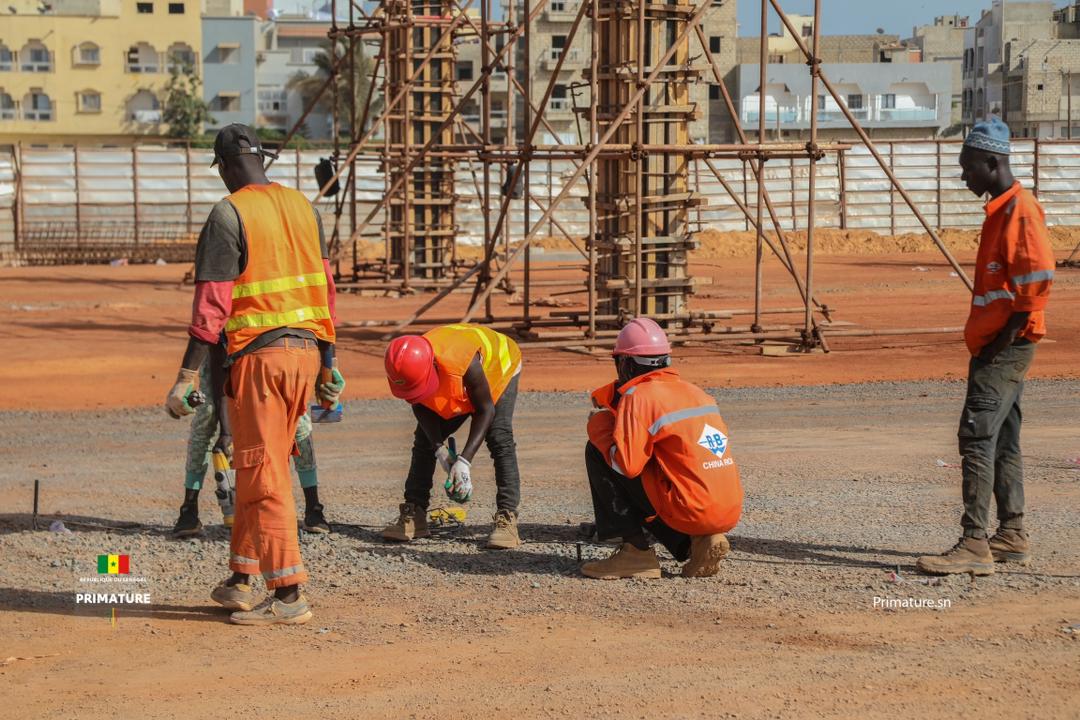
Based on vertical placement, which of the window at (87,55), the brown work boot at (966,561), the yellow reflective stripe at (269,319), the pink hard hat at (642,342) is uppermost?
the window at (87,55)

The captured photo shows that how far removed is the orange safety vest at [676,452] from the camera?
624cm

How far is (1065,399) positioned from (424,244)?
45.0 ft

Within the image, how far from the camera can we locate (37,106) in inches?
2544

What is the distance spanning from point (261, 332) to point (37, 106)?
63.7 meters

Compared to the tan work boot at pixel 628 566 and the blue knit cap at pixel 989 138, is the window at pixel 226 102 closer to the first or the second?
the tan work boot at pixel 628 566

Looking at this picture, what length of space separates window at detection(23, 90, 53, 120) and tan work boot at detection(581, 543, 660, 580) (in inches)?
2488

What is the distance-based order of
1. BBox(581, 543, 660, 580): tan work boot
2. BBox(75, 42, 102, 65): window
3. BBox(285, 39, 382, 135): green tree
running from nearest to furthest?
BBox(581, 543, 660, 580): tan work boot < BBox(75, 42, 102, 65): window < BBox(285, 39, 382, 135): green tree

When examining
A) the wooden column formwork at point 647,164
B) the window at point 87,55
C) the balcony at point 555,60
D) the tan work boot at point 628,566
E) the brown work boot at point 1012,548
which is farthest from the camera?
the window at point 87,55

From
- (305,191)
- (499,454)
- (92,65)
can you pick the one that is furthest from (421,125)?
(92,65)

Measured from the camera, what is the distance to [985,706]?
495cm

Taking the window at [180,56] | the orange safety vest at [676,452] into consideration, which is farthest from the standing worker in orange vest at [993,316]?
the window at [180,56]

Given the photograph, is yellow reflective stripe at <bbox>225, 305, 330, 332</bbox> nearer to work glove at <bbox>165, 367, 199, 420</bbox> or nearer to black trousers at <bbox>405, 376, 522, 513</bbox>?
work glove at <bbox>165, 367, 199, 420</bbox>

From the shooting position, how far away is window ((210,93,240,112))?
6956 cm

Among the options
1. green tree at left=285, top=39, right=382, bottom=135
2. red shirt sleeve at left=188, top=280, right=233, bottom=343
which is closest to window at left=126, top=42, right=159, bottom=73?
green tree at left=285, top=39, right=382, bottom=135
